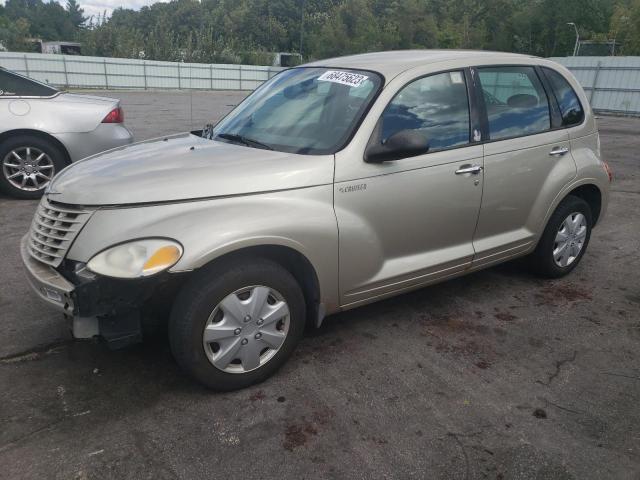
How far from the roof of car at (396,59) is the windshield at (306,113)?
3.7 inches

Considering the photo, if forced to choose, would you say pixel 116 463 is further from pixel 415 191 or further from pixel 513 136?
pixel 513 136

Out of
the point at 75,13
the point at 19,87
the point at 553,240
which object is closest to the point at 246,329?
the point at 553,240

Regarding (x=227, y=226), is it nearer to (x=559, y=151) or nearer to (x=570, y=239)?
(x=559, y=151)

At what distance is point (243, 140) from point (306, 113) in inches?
17.2

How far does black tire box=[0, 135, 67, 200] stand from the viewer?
632cm

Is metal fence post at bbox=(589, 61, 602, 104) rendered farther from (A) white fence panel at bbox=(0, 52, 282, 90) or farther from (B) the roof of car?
(B) the roof of car

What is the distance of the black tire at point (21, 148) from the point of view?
20.7ft

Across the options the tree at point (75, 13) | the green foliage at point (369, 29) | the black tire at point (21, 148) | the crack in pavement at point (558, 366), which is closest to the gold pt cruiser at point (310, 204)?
the crack in pavement at point (558, 366)

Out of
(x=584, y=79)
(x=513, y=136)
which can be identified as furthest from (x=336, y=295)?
(x=584, y=79)

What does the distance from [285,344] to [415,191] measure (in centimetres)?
122

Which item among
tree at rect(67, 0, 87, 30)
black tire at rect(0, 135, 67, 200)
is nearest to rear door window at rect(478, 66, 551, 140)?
black tire at rect(0, 135, 67, 200)

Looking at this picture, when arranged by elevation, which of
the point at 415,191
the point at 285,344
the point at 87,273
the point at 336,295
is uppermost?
the point at 415,191

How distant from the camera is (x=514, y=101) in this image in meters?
4.07

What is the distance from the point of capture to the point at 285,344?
3074mm
